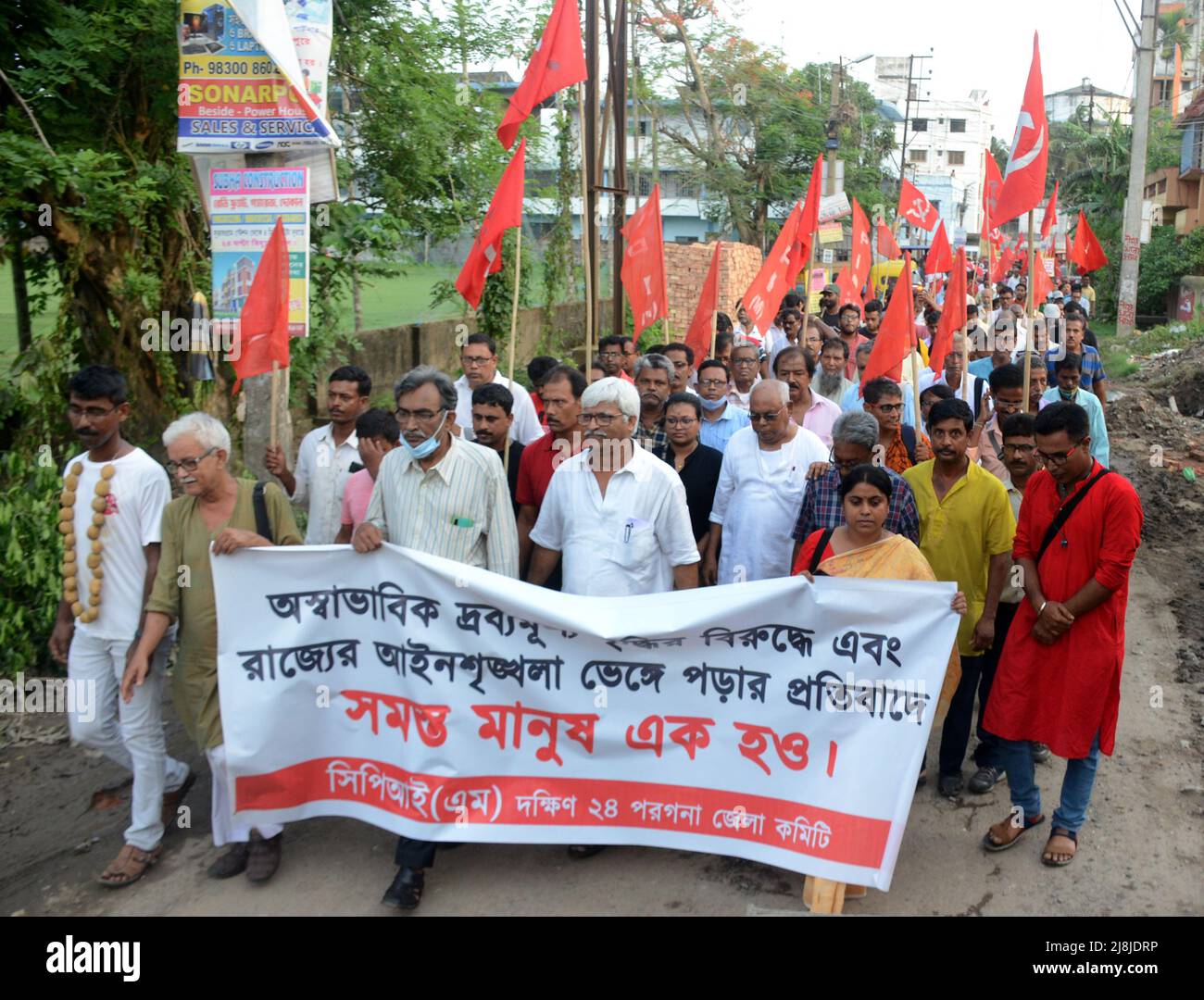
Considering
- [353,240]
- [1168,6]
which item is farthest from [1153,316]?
[1168,6]

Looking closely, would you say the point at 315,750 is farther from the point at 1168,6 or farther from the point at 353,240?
the point at 1168,6

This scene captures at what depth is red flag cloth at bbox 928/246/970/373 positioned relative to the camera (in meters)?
7.61

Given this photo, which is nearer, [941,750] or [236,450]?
[941,750]

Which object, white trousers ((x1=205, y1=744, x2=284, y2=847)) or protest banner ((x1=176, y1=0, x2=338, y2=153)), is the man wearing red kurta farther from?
protest banner ((x1=176, y1=0, x2=338, y2=153))

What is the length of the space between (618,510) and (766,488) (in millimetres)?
935

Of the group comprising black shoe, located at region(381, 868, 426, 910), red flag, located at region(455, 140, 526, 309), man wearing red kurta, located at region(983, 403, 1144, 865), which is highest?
red flag, located at region(455, 140, 526, 309)

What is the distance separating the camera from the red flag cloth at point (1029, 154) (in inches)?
274

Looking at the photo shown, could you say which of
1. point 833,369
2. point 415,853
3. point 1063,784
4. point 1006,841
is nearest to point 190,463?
point 415,853

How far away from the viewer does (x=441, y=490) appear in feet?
15.2

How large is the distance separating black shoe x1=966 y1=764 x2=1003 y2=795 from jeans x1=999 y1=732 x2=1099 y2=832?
0.45 meters

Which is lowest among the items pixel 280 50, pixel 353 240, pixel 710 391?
pixel 710 391

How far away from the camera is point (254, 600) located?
177 inches

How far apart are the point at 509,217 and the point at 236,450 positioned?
3.54 metres

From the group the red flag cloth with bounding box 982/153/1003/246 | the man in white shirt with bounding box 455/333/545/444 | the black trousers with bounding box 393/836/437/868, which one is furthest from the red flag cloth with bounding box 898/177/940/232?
the black trousers with bounding box 393/836/437/868
